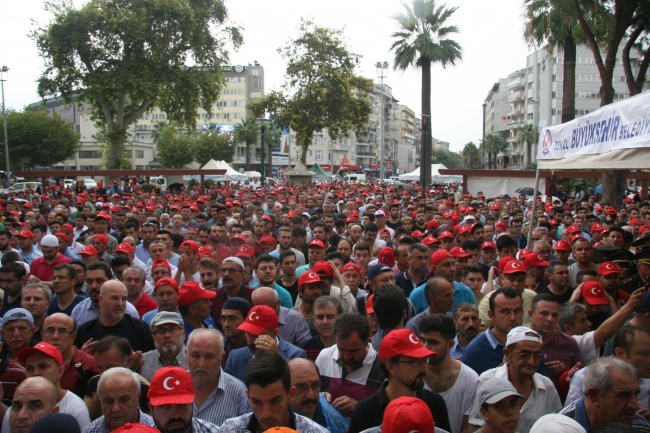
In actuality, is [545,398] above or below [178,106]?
below

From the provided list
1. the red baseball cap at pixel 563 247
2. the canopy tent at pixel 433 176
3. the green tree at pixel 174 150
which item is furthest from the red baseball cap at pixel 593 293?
the green tree at pixel 174 150

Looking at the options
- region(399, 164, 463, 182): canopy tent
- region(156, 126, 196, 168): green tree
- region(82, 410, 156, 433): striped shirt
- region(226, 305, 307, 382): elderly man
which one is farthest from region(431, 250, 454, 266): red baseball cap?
region(156, 126, 196, 168): green tree

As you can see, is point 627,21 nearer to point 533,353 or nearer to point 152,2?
point 533,353

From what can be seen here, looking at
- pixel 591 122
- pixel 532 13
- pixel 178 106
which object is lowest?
pixel 591 122

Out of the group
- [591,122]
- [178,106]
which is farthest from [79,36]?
[591,122]

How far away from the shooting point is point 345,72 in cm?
3828

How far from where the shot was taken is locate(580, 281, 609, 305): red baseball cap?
513cm

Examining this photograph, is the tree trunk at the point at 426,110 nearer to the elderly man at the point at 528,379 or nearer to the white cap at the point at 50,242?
the white cap at the point at 50,242

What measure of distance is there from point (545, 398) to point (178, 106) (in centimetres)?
3174

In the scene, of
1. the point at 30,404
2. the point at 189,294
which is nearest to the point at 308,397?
the point at 30,404

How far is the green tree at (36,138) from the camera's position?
58.1 meters

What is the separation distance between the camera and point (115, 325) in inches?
199

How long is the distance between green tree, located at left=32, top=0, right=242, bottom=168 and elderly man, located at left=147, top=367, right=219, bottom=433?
2909cm

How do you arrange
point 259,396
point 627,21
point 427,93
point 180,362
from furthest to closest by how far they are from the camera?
point 427,93 < point 627,21 < point 180,362 < point 259,396
